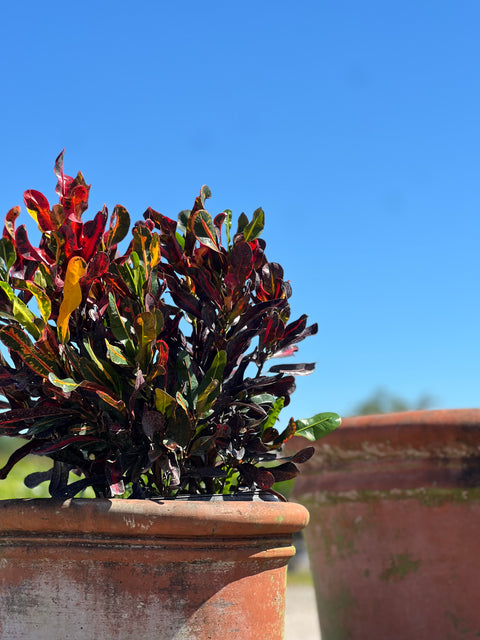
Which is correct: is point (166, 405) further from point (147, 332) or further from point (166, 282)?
point (166, 282)

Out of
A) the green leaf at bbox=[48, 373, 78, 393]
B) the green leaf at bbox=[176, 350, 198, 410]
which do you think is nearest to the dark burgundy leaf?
the green leaf at bbox=[176, 350, 198, 410]

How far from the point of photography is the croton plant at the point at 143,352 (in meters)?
1.46

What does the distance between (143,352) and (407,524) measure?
1.31 meters

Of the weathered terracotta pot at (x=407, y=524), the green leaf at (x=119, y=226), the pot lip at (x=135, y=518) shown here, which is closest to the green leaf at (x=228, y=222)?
the green leaf at (x=119, y=226)

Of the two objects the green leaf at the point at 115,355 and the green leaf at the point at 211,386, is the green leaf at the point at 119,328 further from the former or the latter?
the green leaf at the point at 211,386

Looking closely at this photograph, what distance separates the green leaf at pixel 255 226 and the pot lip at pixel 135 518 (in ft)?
2.08

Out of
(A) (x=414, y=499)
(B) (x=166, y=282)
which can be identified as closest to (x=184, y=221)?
(B) (x=166, y=282)

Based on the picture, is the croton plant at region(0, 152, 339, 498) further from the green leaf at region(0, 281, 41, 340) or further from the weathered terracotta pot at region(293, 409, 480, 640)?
the weathered terracotta pot at region(293, 409, 480, 640)

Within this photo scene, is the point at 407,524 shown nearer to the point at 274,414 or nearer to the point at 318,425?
the point at 318,425

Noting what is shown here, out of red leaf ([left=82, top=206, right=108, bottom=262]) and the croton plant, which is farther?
red leaf ([left=82, top=206, right=108, bottom=262])

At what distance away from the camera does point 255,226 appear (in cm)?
169

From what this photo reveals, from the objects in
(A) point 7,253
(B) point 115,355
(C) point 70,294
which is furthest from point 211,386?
(A) point 7,253

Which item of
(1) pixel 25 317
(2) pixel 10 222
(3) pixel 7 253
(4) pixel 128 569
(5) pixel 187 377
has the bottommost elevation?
(4) pixel 128 569

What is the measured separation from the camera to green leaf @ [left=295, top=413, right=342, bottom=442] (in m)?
1.70
